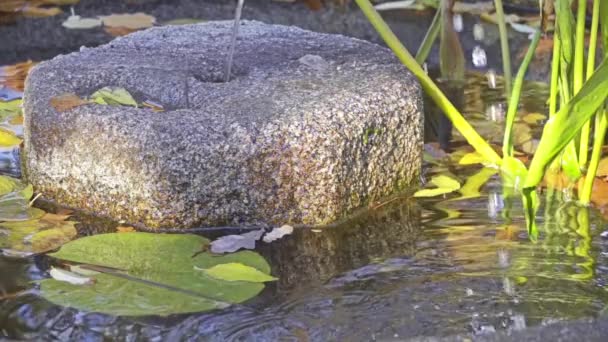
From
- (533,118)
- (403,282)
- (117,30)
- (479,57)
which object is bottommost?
(403,282)

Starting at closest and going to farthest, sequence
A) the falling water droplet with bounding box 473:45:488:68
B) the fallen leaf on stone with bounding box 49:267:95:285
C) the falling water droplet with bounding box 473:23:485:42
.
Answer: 1. the fallen leaf on stone with bounding box 49:267:95:285
2. the falling water droplet with bounding box 473:45:488:68
3. the falling water droplet with bounding box 473:23:485:42

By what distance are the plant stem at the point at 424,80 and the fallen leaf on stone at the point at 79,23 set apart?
69.2 inches

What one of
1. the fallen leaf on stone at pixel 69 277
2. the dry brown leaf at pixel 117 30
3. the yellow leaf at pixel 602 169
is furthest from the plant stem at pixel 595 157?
the dry brown leaf at pixel 117 30

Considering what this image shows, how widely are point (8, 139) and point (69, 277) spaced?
80 centimetres

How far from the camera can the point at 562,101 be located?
2254 mm

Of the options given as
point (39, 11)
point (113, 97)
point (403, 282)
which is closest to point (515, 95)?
point (403, 282)

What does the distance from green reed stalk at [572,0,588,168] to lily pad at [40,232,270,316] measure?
0.76 meters

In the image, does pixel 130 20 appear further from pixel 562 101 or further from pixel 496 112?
pixel 562 101

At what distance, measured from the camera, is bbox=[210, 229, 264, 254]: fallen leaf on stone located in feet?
6.60

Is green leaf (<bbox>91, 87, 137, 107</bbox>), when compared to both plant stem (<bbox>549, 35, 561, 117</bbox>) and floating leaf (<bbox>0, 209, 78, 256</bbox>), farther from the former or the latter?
plant stem (<bbox>549, 35, 561, 117</bbox>)

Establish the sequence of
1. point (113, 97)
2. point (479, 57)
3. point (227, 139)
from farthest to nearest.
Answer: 1. point (479, 57)
2. point (113, 97)
3. point (227, 139)

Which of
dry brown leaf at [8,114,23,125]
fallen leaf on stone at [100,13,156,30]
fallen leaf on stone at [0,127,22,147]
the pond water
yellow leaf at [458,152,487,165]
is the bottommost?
the pond water

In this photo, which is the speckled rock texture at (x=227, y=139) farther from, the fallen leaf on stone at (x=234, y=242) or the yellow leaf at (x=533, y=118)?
the yellow leaf at (x=533, y=118)

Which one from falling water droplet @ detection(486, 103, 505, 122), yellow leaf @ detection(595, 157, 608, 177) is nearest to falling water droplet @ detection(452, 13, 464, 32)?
falling water droplet @ detection(486, 103, 505, 122)
